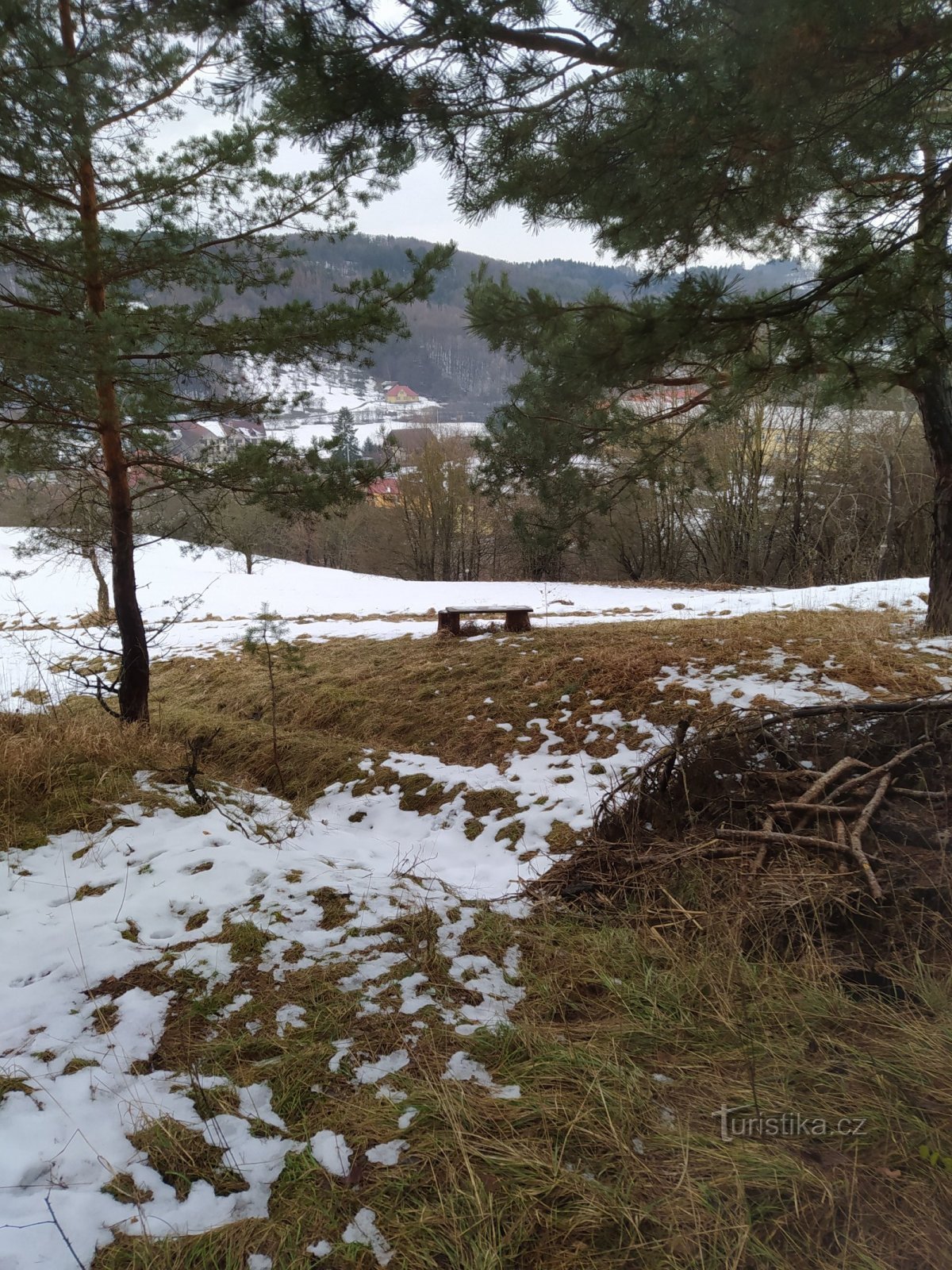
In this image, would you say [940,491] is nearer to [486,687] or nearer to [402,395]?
[486,687]

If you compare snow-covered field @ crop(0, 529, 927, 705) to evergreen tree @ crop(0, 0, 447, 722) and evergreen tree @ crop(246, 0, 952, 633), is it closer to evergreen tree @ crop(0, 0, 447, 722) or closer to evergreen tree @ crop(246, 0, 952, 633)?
evergreen tree @ crop(0, 0, 447, 722)

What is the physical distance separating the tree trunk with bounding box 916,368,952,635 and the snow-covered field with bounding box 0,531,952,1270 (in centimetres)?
61

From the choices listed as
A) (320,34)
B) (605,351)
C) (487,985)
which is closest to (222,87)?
(320,34)

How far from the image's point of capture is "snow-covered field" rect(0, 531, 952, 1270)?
1395 millimetres

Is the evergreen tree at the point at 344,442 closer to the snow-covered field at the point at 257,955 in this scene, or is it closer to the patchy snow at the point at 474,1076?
the snow-covered field at the point at 257,955

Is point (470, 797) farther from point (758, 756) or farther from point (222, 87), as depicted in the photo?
point (222, 87)

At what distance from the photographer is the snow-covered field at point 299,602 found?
8.78 m

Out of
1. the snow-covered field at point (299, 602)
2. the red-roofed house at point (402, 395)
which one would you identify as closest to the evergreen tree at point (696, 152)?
the snow-covered field at point (299, 602)

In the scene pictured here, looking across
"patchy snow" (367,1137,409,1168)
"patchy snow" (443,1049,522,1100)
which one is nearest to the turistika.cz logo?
"patchy snow" (443,1049,522,1100)

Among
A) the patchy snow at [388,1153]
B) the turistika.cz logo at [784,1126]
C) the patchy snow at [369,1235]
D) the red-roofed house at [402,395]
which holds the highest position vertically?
the red-roofed house at [402,395]

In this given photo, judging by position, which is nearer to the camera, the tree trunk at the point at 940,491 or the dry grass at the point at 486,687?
the dry grass at the point at 486,687

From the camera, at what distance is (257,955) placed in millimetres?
2342

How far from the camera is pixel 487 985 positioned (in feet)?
7.32

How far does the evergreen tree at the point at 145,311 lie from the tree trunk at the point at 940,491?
421cm
